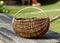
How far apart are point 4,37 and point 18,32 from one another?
35 centimetres

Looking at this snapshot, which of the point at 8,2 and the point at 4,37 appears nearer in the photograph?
the point at 4,37

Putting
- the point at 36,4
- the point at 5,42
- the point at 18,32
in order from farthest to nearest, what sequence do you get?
the point at 36,4
the point at 18,32
the point at 5,42

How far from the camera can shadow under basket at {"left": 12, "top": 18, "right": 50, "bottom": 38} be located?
20.1 ft

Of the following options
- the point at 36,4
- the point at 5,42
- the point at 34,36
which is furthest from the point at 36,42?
the point at 36,4

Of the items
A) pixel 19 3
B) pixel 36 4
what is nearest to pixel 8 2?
pixel 19 3

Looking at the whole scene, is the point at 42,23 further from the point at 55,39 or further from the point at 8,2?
the point at 8,2

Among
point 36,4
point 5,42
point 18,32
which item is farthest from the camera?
point 36,4

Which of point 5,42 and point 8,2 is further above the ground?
point 5,42

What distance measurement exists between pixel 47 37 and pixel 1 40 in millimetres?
1094

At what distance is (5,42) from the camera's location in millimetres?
5820

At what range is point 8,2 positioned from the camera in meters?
25.9

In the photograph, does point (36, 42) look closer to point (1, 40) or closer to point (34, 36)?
point (34, 36)

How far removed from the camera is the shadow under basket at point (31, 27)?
613 centimetres

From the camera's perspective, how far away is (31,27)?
6168 millimetres
